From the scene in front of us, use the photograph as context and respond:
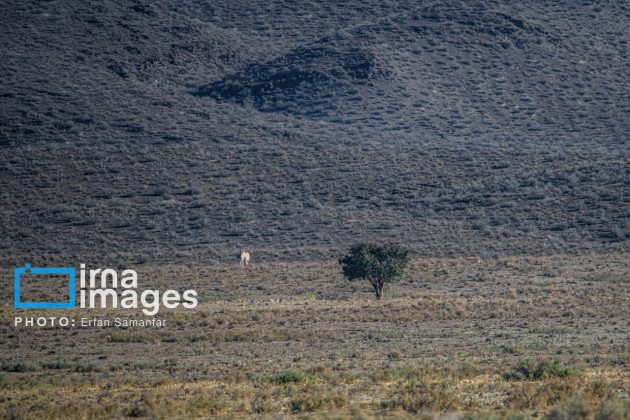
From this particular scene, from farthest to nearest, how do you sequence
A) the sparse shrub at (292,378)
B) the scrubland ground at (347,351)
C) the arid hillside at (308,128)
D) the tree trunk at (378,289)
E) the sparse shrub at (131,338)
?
the arid hillside at (308,128), the tree trunk at (378,289), the sparse shrub at (131,338), the sparse shrub at (292,378), the scrubland ground at (347,351)

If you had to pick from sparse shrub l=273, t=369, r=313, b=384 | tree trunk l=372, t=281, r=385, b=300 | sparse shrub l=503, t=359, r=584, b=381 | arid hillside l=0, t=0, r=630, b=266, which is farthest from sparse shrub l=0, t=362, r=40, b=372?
arid hillside l=0, t=0, r=630, b=266

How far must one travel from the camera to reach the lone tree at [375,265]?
37000 mm

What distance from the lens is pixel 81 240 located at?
5322 centimetres

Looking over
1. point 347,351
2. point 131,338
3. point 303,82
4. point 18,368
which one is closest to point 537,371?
point 347,351

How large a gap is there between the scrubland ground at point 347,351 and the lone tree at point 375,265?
1116mm

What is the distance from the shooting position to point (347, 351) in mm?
→ 24141

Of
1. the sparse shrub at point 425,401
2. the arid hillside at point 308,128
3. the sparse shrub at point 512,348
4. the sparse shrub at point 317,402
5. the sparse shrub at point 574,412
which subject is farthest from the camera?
the arid hillside at point 308,128

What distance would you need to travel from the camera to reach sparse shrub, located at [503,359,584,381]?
1808cm

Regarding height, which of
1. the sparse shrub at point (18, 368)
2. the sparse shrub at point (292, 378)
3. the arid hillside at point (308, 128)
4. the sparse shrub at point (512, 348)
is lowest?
the sparse shrub at point (18, 368)

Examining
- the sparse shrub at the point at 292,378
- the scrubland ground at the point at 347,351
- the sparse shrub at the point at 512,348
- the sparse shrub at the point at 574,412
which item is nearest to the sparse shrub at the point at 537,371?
the scrubland ground at the point at 347,351

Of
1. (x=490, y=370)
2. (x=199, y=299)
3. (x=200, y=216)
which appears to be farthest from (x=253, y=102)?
(x=490, y=370)

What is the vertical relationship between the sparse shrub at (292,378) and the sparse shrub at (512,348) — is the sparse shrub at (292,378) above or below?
above

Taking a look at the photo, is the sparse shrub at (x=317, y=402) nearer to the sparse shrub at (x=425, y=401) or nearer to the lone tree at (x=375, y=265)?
the sparse shrub at (x=425, y=401)

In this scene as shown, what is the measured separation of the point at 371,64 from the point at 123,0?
110 ft
